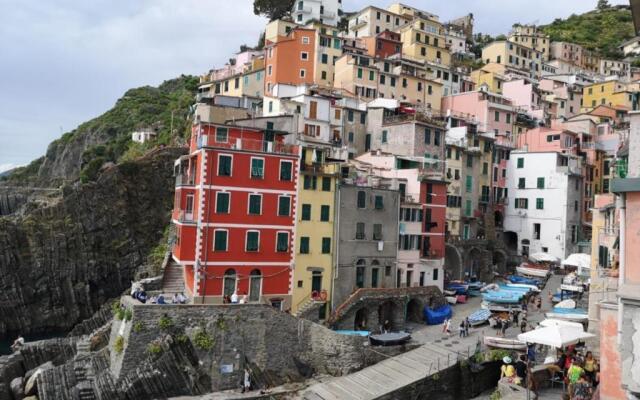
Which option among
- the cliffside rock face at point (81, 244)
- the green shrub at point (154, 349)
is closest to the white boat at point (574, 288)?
the green shrub at point (154, 349)

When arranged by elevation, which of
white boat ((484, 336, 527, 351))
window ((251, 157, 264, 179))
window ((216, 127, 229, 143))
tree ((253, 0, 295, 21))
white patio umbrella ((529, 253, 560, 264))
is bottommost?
white boat ((484, 336, 527, 351))

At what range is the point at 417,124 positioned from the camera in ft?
177

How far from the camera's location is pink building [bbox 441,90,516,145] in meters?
69.1

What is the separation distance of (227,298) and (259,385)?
20.5 feet

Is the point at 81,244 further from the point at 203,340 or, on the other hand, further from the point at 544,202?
the point at 544,202

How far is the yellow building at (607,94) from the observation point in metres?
96.0

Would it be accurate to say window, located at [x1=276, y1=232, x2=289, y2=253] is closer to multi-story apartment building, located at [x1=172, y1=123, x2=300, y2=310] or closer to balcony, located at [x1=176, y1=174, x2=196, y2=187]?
multi-story apartment building, located at [x1=172, y1=123, x2=300, y2=310]

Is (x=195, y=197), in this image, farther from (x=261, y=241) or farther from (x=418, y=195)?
(x=418, y=195)

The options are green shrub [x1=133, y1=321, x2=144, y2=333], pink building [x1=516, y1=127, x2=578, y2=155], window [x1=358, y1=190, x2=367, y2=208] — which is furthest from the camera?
pink building [x1=516, y1=127, x2=578, y2=155]

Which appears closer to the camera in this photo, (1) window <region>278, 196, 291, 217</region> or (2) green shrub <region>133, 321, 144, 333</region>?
(2) green shrub <region>133, 321, 144, 333</region>

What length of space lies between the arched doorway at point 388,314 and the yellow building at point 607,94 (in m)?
70.8

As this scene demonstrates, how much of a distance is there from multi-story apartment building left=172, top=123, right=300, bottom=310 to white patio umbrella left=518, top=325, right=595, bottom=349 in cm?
1820

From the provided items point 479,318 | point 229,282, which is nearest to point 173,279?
point 229,282

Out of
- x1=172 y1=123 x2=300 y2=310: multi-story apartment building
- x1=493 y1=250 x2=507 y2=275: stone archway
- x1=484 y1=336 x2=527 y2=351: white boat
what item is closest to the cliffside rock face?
x1=172 y1=123 x2=300 y2=310: multi-story apartment building
